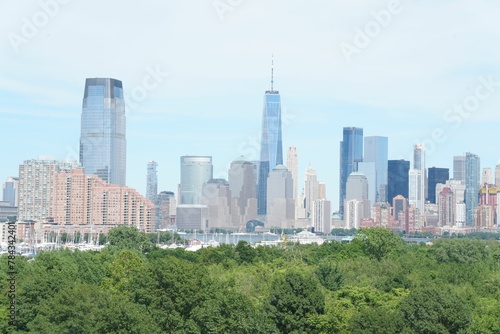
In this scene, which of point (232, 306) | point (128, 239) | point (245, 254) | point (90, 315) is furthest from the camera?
point (128, 239)

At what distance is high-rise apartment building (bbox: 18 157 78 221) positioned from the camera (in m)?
186

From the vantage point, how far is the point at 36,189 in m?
188

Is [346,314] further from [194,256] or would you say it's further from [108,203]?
[108,203]

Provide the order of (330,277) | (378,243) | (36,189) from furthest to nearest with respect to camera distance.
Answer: (36,189), (378,243), (330,277)

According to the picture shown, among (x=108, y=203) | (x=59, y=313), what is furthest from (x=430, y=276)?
(x=108, y=203)

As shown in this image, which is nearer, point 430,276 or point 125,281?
point 125,281

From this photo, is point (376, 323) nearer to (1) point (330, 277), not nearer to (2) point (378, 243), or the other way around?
(1) point (330, 277)

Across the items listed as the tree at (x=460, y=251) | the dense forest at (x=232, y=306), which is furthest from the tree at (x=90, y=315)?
the tree at (x=460, y=251)

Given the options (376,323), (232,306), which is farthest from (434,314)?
(232,306)

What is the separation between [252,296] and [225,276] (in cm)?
890

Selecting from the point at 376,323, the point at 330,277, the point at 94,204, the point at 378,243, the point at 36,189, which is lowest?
the point at 376,323

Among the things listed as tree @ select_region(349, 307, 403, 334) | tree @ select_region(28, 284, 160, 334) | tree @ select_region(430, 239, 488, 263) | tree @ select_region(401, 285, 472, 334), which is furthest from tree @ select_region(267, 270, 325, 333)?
tree @ select_region(430, 239, 488, 263)

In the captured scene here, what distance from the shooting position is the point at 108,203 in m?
190

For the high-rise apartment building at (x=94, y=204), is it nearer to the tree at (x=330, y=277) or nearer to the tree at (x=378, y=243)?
the tree at (x=378, y=243)
